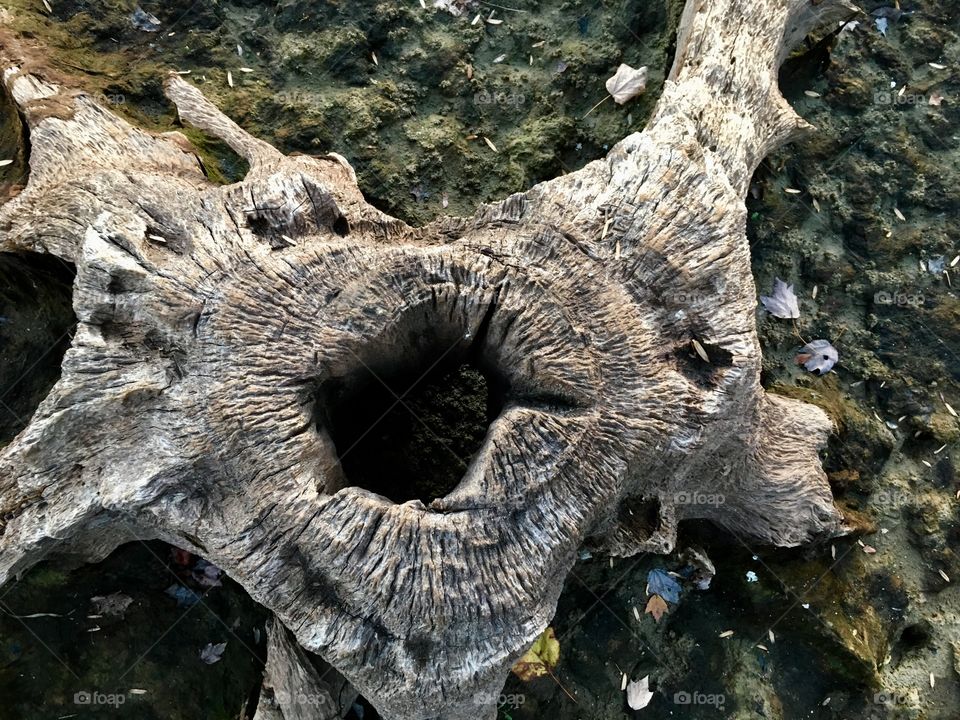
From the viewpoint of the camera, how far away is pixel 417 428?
425 centimetres

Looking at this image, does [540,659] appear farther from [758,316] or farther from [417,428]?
[758,316]

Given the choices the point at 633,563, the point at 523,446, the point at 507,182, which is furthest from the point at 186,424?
the point at 633,563

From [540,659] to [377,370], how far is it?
236cm

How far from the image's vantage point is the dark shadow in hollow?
434 cm

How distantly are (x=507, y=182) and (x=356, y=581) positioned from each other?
2819 mm

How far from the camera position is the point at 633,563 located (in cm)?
470

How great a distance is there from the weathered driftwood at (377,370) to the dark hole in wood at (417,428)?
444 millimetres

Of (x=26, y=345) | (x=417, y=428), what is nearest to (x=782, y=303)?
(x=417, y=428)

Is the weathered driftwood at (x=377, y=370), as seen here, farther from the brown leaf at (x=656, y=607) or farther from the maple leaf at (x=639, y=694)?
the maple leaf at (x=639, y=694)

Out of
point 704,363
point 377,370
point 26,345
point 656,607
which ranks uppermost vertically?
point 26,345

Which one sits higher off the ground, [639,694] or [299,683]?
[299,683]

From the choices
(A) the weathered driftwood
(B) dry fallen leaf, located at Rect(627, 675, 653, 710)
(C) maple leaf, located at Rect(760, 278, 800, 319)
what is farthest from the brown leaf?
(C) maple leaf, located at Rect(760, 278, 800, 319)

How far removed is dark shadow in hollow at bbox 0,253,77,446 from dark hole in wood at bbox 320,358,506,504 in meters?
2.01

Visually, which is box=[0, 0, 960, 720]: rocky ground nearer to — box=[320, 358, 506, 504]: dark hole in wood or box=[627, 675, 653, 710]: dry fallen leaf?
box=[627, 675, 653, 710]: dry fallen leaf
